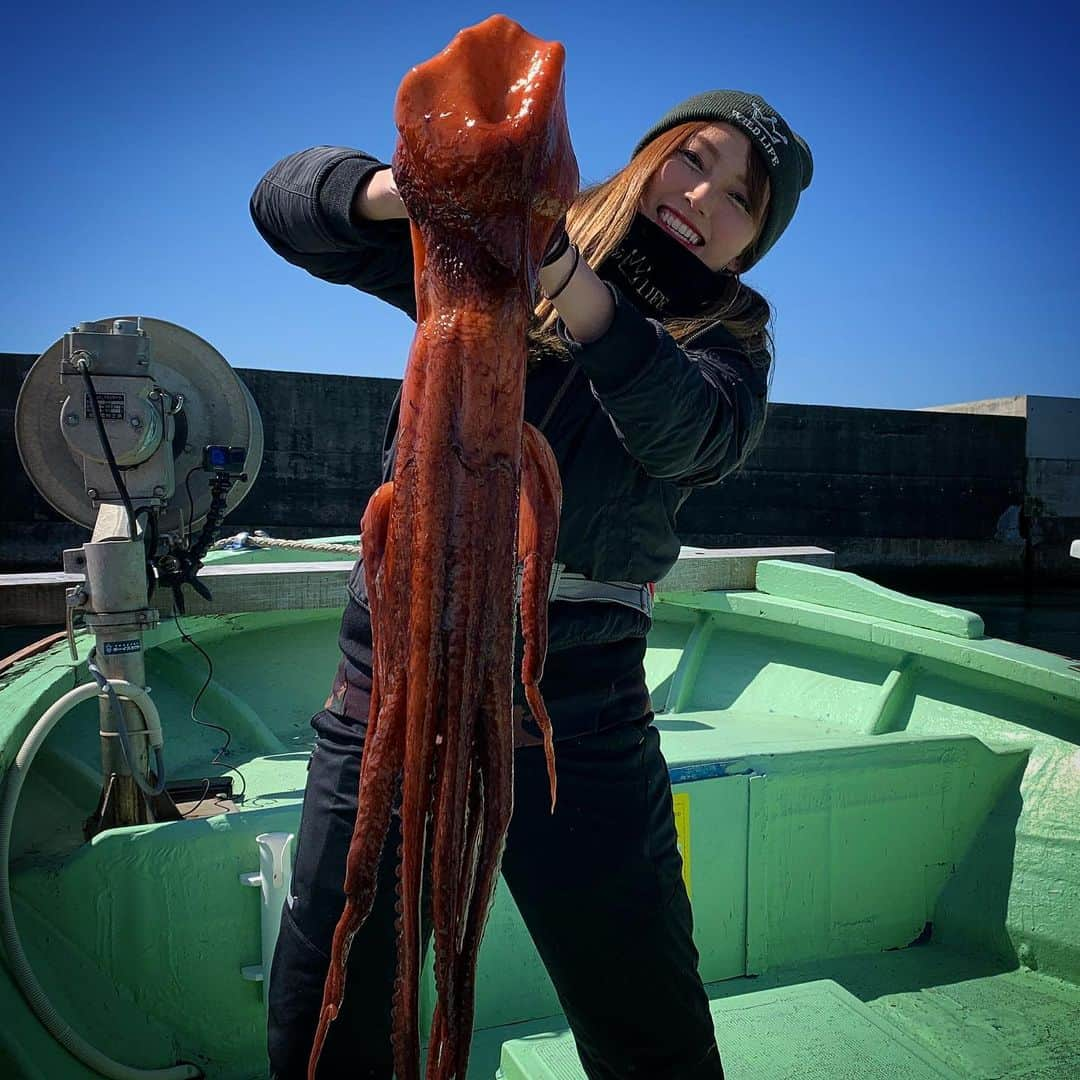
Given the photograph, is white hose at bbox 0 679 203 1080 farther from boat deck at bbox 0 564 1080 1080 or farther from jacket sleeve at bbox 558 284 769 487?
jacket sleeve at bbox 558 284 769 487

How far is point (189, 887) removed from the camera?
8.66 feet

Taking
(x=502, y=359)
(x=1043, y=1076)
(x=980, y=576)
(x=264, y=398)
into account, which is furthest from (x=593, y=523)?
(x=980, y=576)

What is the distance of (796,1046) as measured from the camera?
2512 millimetres

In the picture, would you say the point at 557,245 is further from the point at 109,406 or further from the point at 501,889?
the point at 109,406

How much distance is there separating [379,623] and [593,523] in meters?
0.74

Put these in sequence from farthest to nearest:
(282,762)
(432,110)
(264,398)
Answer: (264,398) < (282,762) < (432,110)

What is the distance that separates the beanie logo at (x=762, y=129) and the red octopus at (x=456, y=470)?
0.93 metres

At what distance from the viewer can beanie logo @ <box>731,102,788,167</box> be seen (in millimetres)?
1843

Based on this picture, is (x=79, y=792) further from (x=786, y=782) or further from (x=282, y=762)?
(x=786, y=782)

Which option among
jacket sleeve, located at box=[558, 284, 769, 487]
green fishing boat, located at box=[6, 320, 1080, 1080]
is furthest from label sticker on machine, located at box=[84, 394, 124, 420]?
jacket sleeve, located at box=[558, 284, 769, 487]

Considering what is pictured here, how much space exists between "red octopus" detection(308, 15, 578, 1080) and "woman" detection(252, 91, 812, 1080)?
0.50 m

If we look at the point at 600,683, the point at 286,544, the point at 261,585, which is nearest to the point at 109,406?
the point at 261,585

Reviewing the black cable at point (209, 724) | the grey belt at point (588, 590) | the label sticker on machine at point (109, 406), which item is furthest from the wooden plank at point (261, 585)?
the grey belt at point (588, 590)

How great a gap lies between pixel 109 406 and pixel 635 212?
2160mm
